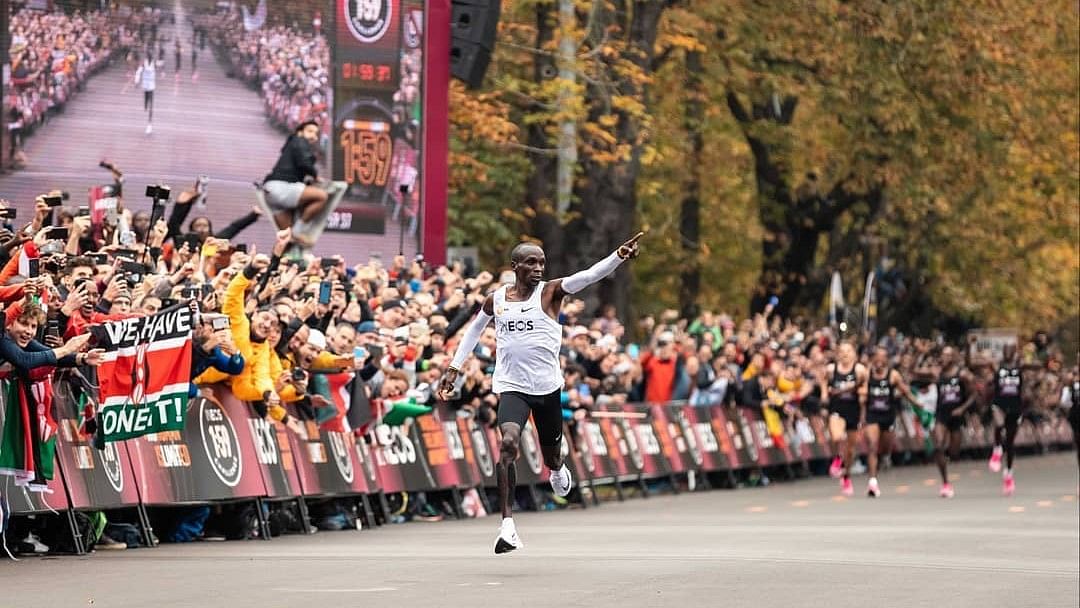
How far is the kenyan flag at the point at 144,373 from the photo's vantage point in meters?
17.1

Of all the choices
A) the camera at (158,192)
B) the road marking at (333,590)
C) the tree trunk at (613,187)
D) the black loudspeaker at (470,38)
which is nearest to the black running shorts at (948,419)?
the tree trunk at (613,187)

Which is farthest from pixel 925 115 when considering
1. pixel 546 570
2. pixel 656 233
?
pixel 546 570

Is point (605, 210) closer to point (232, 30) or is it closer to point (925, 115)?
point (925, 115)

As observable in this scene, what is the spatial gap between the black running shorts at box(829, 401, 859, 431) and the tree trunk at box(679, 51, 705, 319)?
1001 cm

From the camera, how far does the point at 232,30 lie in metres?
26.0

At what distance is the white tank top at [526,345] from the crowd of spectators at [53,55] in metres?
10.2

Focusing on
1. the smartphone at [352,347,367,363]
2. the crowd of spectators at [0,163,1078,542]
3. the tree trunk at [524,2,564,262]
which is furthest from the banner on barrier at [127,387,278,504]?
the tree trunk at [524,2,564,262]

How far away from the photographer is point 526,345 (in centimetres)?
1554

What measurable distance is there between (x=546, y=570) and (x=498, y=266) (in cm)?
2526

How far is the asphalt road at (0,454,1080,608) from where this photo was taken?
14.0 m

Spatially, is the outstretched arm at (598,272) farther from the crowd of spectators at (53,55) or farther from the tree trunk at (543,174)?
the tree trunk at (543,174)

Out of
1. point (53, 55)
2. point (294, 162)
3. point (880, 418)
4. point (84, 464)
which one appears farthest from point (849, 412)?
point (84, 464)

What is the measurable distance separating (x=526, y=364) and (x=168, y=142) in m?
11.0

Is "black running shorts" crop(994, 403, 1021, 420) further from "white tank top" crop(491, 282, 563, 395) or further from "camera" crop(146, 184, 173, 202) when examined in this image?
"white tank top" crop(491, 282, 563, 395)
